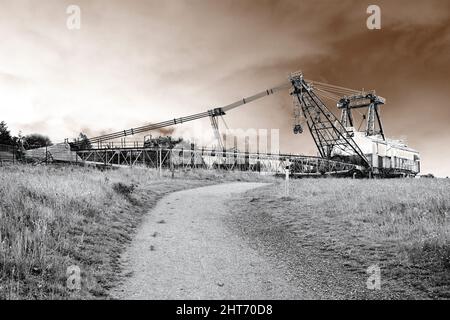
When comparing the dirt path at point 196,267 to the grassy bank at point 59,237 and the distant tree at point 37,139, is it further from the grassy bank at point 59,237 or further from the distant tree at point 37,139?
the distant tree at point 37,139

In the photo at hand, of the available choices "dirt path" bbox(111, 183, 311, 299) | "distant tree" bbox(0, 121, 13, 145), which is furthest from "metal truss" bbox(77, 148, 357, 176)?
"dirt path" bbox(111, 183, 311, 299)

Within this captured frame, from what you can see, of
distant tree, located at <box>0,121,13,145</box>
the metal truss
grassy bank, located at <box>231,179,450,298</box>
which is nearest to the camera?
grassy bank, located at <box>231,179,450,298</box>

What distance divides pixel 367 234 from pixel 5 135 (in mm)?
71268

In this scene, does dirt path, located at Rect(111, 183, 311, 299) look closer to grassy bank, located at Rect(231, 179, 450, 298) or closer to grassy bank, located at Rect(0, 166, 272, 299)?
grassy bank, located at Rect(0, 166, 272, 299)

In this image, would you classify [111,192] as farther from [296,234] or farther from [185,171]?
[185,171]

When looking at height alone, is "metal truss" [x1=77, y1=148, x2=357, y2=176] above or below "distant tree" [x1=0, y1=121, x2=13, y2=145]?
below

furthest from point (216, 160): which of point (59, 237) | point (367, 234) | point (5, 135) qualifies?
point (5, 135)

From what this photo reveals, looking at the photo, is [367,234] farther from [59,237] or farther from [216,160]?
[216,160]

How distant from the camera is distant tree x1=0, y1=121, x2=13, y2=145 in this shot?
6042 cm

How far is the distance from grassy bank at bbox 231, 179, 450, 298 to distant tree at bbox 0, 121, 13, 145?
204ft

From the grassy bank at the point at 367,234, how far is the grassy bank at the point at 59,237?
4.18 metres

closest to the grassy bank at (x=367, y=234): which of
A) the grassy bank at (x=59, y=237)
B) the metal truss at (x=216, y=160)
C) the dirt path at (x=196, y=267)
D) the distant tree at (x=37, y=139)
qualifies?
the dirt path at (x=196, y=267)

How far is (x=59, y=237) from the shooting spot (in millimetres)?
7293

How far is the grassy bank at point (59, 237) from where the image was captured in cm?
538
